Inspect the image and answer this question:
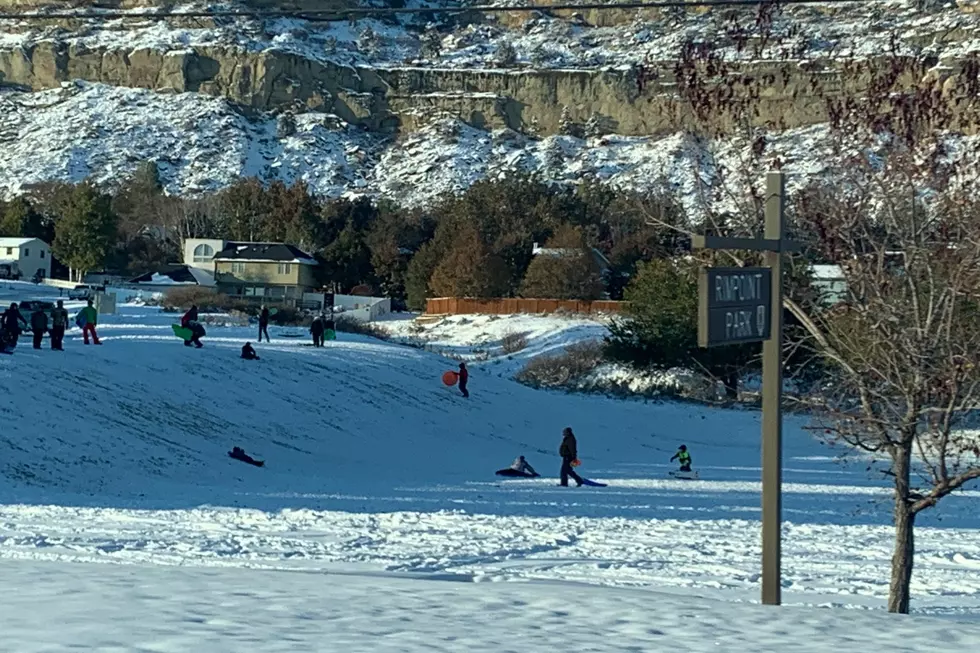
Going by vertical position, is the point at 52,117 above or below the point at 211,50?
below

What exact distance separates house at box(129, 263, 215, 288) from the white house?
791 cm

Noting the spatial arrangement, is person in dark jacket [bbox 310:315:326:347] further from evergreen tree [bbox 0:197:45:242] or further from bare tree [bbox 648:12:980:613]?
evergreen tree [bbox 0:197:45:242]

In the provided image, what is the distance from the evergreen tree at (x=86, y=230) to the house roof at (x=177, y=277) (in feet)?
10.2

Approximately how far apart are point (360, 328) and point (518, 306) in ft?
47.2

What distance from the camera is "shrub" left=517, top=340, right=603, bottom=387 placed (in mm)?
54750

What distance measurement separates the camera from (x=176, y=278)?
289 feet

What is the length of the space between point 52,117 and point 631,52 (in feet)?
257

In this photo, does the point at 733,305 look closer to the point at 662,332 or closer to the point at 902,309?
the point at 902,309

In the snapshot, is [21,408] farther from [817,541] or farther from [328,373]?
[817,541]

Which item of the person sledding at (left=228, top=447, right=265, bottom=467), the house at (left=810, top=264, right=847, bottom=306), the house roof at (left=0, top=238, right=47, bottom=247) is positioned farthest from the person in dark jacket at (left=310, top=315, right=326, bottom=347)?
the house roof at (left=0, top=238, right=47, bottom=247)

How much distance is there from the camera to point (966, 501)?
1152 inches

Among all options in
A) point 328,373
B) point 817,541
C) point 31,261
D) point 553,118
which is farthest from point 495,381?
point 553,118

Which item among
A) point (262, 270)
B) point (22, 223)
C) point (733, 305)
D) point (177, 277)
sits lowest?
point (733, 305)

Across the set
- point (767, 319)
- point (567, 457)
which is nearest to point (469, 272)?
point (567, 457)
